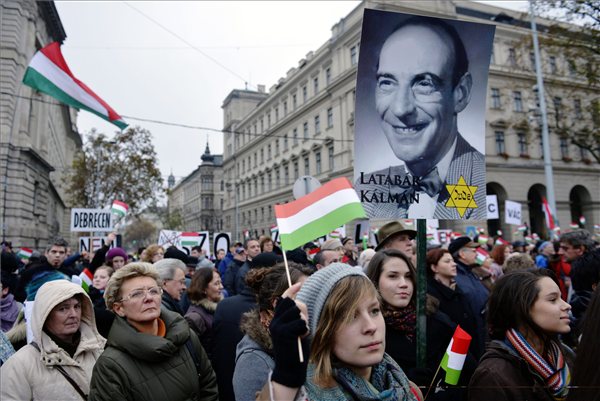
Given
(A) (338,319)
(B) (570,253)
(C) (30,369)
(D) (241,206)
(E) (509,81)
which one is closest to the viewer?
(A) (338,319)

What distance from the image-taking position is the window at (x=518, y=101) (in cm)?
3419

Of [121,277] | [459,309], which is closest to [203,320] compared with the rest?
[121,277]

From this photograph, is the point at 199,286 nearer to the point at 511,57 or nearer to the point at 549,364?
the point at 549,364

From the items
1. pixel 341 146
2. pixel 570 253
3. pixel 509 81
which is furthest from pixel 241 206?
pixel 570 253

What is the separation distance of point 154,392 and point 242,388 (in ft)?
2.47

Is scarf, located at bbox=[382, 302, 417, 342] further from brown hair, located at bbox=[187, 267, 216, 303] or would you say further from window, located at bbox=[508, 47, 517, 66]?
window, located at bbox=[508, 47, 517, 66]

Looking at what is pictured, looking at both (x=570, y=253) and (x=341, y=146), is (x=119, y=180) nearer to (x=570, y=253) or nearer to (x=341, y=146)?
(x=341, y=146)

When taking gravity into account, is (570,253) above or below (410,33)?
below

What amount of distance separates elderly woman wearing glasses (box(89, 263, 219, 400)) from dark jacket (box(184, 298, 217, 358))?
807 mm

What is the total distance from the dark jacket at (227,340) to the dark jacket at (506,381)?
1.91 m

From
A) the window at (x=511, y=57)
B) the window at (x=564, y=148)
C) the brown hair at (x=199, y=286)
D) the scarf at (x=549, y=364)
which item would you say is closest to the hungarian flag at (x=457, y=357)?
the scarf at (x=549, y=364)

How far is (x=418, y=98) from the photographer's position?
9.68 feet

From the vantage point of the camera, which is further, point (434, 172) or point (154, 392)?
point (434, 172)

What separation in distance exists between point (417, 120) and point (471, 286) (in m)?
2.68
